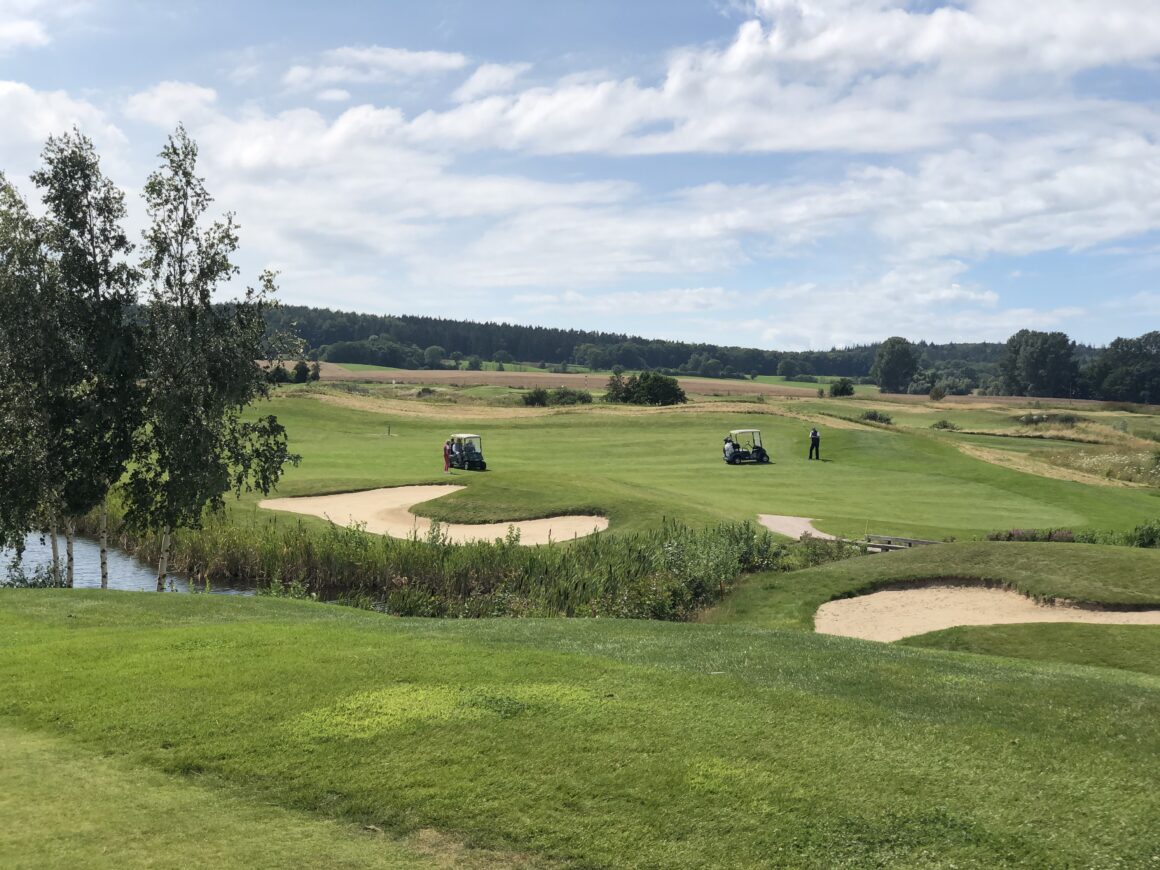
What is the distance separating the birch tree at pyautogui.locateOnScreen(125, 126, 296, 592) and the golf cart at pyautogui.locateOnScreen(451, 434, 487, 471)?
21911 mm

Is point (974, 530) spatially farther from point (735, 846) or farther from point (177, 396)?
point (735, 846)

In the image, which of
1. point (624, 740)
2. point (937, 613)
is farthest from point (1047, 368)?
point (624, 740)

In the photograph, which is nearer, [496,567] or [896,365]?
[496,567]

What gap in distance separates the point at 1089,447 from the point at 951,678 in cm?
6417

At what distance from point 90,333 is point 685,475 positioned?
94.8 ft

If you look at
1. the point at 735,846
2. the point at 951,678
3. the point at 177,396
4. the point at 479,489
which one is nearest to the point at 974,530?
the point at 479,489

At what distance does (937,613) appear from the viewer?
20.3 m

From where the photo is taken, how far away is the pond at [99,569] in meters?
27.1

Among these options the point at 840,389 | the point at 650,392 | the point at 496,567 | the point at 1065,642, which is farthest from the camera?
the point at 840,389

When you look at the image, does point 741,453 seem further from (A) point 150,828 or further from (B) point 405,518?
(A) point 150,828

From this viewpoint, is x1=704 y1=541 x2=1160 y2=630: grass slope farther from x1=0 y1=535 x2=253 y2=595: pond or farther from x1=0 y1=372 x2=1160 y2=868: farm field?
x1=0 y1=535 x2=253 y2=595: pond

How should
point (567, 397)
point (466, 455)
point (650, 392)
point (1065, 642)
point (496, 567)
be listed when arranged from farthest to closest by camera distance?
point (567, 397) < point (650, 392) < point (466, 455) < point (496, 567) < point (1065, 642)

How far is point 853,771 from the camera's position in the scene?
8367mm

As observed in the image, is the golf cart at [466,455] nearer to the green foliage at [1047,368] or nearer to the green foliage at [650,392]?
the green foliage at [650,392]
